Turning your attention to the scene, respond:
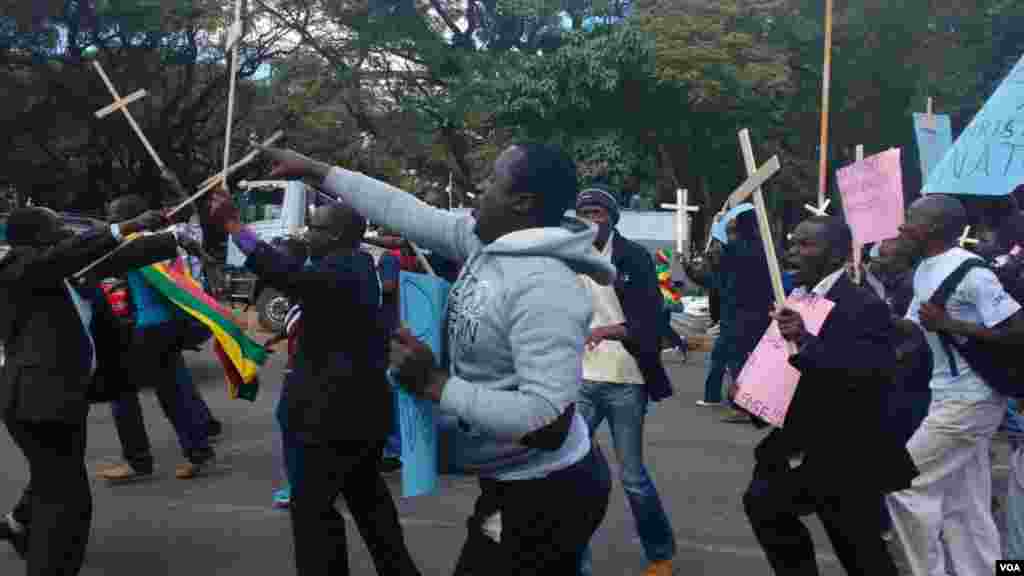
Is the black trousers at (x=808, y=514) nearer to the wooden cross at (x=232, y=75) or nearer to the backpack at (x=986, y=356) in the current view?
the backpack at (x=986, y=356)

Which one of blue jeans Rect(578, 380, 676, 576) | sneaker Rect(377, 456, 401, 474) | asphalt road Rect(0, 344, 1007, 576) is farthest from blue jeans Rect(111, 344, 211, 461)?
blue jeans Rect(578, 380, 676, 576)

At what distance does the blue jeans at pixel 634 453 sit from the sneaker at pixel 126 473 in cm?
330

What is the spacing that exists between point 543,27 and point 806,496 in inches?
1046

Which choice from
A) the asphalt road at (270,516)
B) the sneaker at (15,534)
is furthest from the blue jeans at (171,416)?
the sneaker at (15,534)

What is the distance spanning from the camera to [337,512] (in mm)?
4309

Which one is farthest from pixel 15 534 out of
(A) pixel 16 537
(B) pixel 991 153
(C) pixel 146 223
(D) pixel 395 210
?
(B) pixel 991 153

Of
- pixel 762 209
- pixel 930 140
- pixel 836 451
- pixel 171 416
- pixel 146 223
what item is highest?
pixel 930 140

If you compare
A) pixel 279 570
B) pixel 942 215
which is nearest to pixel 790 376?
pixel 942 215

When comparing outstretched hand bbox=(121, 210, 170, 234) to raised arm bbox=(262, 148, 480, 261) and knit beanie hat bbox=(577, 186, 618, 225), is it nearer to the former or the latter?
raised arm bbox=(262, 148, 480, 261)

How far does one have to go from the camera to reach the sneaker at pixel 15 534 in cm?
511

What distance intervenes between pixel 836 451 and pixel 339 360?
190cm

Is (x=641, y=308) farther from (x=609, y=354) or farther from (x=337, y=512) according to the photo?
(x=337, y=512)

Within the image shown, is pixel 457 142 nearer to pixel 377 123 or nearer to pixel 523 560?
pixel 377 123

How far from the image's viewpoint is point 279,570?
5180 mm
